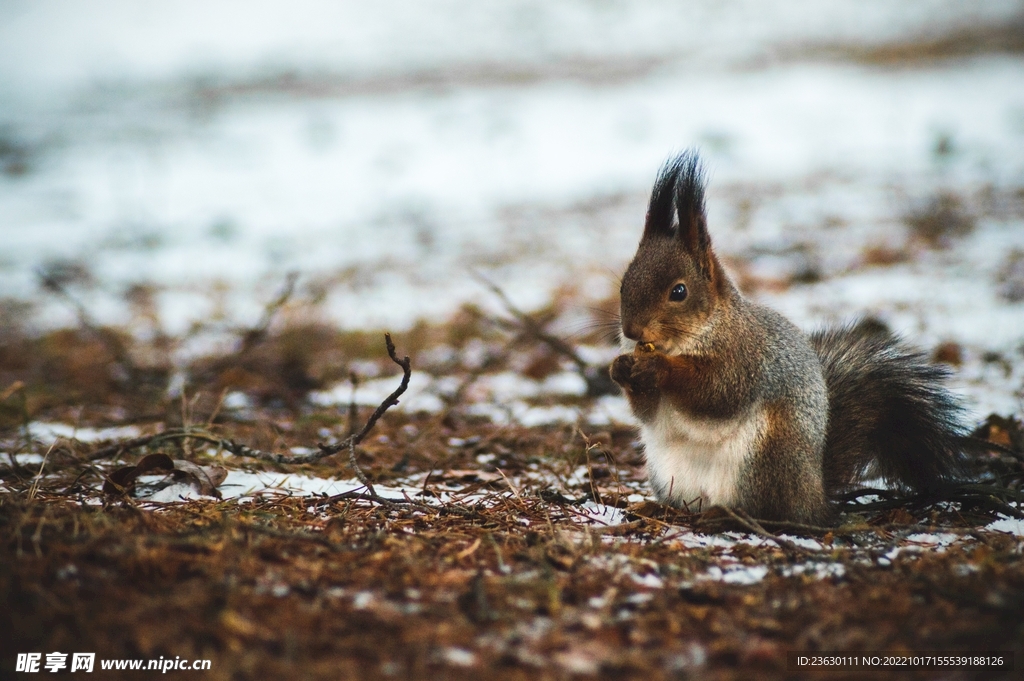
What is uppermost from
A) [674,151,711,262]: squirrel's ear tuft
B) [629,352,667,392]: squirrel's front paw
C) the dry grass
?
[674,151,711,262]: squirrel's ear tuft

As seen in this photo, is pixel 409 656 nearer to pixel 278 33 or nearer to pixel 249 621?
pixel 249 621

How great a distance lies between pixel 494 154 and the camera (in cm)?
1078

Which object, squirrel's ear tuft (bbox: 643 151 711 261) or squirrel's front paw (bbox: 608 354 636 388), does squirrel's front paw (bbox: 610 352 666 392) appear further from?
squirrel's ear tuft (bbox: 643 151 711 261)

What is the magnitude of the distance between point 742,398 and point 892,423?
52cm

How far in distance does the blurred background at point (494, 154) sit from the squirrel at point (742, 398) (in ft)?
0.96

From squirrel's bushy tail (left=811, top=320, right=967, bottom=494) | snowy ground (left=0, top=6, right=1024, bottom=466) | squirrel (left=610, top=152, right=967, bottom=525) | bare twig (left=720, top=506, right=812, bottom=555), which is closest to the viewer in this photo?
bare twig (left=720, top=506, right=812, bottom=555)

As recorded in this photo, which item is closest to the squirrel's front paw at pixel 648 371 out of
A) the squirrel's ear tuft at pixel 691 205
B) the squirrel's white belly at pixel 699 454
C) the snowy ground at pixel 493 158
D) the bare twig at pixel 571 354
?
the squirrel's white belly at pixel 699 454

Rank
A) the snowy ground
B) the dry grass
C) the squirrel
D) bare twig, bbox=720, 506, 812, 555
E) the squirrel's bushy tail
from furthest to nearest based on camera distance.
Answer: the snowy ground < the squirrel's bushy tail < the squirrel < bare twig, bbox=720, 506, 812, 555 < the dry grass

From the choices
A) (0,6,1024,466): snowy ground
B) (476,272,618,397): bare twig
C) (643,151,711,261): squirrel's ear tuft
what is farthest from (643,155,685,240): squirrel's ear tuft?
(0,6,1024,466): snowy ground

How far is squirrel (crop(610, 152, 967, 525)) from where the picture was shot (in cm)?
215

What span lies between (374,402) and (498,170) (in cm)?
720

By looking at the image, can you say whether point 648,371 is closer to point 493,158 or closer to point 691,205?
point 691,205

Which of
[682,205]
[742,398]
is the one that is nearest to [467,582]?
[742,398]

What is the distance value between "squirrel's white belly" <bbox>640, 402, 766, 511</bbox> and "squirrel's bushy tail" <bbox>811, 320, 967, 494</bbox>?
0.34m
